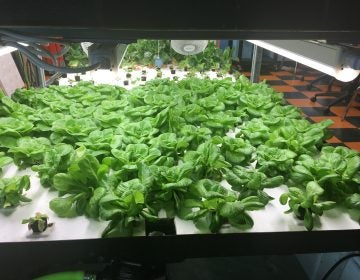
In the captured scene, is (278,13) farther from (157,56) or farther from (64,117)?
(157,56)

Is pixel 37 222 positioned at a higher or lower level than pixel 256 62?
lower

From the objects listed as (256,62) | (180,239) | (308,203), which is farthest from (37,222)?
(256,62)

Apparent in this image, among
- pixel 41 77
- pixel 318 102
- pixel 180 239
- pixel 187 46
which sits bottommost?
pixel 318 102

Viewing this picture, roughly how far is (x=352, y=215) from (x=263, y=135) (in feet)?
1.64

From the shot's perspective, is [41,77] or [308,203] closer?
[308,203]

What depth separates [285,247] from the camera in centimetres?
95

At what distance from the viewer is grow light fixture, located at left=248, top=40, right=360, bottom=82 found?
3.19 feet

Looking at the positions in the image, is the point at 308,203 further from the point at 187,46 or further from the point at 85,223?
the point at 187,46

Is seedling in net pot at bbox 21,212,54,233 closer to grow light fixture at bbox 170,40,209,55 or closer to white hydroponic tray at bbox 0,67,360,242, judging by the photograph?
white hydroponic tray at bbox 0,67,360,242

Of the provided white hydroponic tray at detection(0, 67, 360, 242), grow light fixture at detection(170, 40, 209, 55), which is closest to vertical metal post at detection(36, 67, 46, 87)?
grow light fixture at detection(170, 40, 209, 55)

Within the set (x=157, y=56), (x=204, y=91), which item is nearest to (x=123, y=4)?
(x=204, y=91)

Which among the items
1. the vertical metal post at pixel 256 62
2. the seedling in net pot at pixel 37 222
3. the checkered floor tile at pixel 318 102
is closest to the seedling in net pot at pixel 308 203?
the seedling in net pot at pixel 37 222

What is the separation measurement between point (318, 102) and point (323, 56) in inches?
149

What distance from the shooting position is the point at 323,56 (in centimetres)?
107
